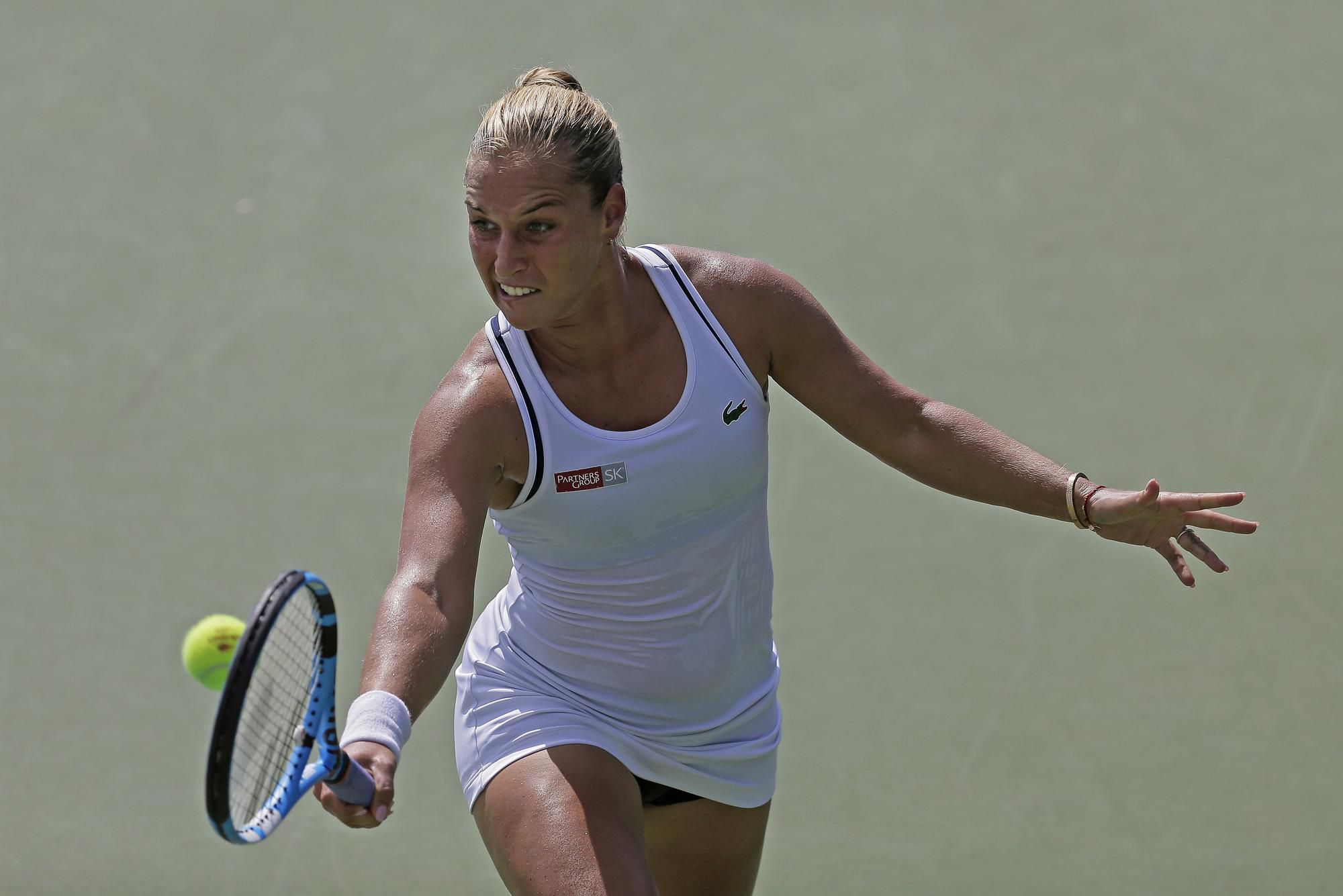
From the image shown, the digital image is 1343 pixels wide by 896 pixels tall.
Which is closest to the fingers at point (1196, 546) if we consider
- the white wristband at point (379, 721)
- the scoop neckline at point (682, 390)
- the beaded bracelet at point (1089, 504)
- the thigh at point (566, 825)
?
the beaded bracelet at point (1089, 504)

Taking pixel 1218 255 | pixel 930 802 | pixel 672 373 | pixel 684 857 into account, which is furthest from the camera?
pixel 1218 255

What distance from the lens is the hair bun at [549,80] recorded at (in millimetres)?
2049

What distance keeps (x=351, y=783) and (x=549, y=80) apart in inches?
36.2

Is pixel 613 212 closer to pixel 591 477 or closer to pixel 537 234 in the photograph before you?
pixel 537 234

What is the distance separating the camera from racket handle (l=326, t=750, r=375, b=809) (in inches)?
61.6

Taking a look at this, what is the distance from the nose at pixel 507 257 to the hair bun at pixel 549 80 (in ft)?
0.74

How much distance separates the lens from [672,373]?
6.96 ft

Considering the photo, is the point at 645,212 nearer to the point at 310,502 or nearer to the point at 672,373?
the point at 310,502

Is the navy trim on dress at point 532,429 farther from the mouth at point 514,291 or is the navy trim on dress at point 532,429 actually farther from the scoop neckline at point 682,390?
the mouth at point 514,291

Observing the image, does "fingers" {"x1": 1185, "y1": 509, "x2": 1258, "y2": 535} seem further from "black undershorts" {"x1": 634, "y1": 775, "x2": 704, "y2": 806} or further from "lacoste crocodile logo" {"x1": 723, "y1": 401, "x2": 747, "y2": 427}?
"black undershorts" {"x1": 634, "y1": 775, "x2": 704, "y2": 806}

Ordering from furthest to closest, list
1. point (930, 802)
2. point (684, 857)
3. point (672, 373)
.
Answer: point (930, 802)
point (684, 857)
point (672, 373)

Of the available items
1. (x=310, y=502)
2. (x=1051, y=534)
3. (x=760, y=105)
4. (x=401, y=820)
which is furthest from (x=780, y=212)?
(x=401, y=820)

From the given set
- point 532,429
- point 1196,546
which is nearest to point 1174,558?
point 1196,546

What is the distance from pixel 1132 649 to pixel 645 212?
5.08ft
